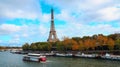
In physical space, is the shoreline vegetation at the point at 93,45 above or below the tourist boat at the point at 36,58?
above

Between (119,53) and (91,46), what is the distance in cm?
1461

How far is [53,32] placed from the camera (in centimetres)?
13250

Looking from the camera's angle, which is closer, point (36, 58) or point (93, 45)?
point (36, 58)

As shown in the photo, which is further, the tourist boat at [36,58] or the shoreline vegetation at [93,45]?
the shoreline vegetation at [93,45]

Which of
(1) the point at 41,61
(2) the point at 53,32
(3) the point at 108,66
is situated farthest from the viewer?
(2) the point at 53,32

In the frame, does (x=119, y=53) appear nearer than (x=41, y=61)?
No

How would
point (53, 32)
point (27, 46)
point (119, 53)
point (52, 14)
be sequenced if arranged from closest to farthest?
point (119, 53)
point (53, 32)
point (52, 14)
point (27, 46)

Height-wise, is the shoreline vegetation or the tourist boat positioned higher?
the shoreline vegetation

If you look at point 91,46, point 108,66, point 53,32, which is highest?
point 53,32

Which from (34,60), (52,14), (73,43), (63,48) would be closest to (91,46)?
(73,43)

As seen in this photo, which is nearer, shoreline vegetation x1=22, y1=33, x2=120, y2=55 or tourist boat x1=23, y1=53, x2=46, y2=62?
tourist boat x1=23, y1=53, x2=46, y2=62

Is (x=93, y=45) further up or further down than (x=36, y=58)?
further up

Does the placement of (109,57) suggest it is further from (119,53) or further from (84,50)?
(84,50)

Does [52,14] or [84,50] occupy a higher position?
[52,14]
